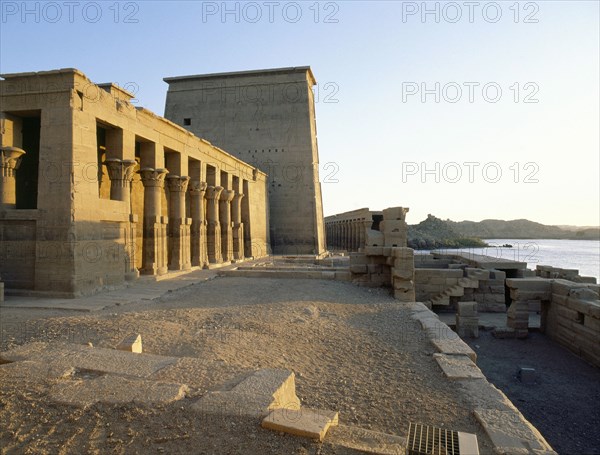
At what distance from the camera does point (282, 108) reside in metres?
26.1

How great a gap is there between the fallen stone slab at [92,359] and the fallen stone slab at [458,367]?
9.90 ft

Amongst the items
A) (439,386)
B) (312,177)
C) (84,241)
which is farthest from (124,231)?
(312,177)

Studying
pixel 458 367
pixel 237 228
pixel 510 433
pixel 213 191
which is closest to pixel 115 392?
pixel 510 433

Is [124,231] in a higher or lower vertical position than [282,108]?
lower

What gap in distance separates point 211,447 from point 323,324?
4.53 meters

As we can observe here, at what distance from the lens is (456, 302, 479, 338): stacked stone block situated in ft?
38.6

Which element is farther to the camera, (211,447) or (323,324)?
(323,324)

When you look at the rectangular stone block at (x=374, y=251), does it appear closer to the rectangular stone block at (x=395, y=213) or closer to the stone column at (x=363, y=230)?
the rectangular stone block at (x=395, y=213)

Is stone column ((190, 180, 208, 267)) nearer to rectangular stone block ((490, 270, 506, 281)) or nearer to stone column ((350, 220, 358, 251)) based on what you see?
rectangular stone block ((490, 270, 506, 281))

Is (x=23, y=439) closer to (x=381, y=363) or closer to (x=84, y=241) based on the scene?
(x=381, y=363)

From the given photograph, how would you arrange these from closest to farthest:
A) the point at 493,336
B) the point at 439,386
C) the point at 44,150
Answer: the point at 439,386, the point at 44,150, the point at 493,336

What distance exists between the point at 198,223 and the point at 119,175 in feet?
18.0

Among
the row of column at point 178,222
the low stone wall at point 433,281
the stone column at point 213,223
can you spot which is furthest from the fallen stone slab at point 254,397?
the stone column at point 213,223

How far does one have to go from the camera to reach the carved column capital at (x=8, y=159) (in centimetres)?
897
